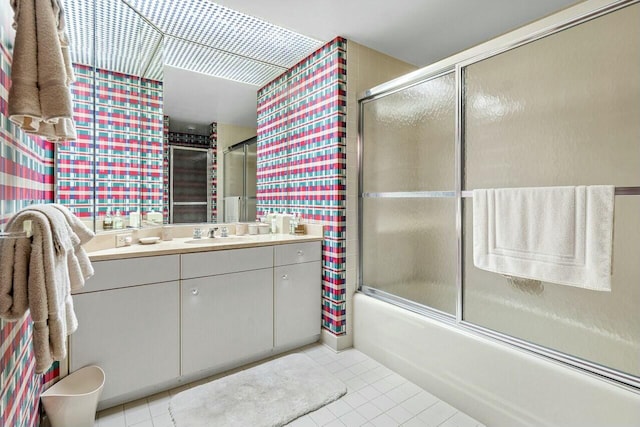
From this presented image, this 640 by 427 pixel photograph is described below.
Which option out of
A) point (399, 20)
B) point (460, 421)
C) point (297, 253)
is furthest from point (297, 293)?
point (399, 20)

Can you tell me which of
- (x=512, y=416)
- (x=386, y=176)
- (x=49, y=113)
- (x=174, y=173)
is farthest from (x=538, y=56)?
(x=174, y=173)

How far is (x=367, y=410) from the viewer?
1719 millimetres

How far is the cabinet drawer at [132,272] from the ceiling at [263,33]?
1.12 meters

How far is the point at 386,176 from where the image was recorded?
2.37m

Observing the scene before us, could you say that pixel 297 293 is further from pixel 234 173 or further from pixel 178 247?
pixel 234 173

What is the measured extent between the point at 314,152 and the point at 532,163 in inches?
57.5

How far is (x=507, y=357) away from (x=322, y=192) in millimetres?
1536

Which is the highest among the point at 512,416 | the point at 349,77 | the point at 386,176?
the point at 349,77

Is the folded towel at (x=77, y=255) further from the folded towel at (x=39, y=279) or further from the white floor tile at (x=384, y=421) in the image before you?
the white floor tile at (x=384, y=421)

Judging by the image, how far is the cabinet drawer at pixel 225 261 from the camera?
6.20 ft

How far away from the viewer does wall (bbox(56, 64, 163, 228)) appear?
1.78 meters

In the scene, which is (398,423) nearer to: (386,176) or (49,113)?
(386,176)

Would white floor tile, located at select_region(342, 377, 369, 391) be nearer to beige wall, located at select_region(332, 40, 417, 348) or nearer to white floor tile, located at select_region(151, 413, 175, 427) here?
beige wall, located at select_region(332, 40, 417, 348)

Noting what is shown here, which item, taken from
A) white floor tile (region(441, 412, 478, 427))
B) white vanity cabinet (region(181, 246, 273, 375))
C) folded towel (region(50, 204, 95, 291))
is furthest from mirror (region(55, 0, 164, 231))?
white floor tile (region(441, 412, 478, 427))
